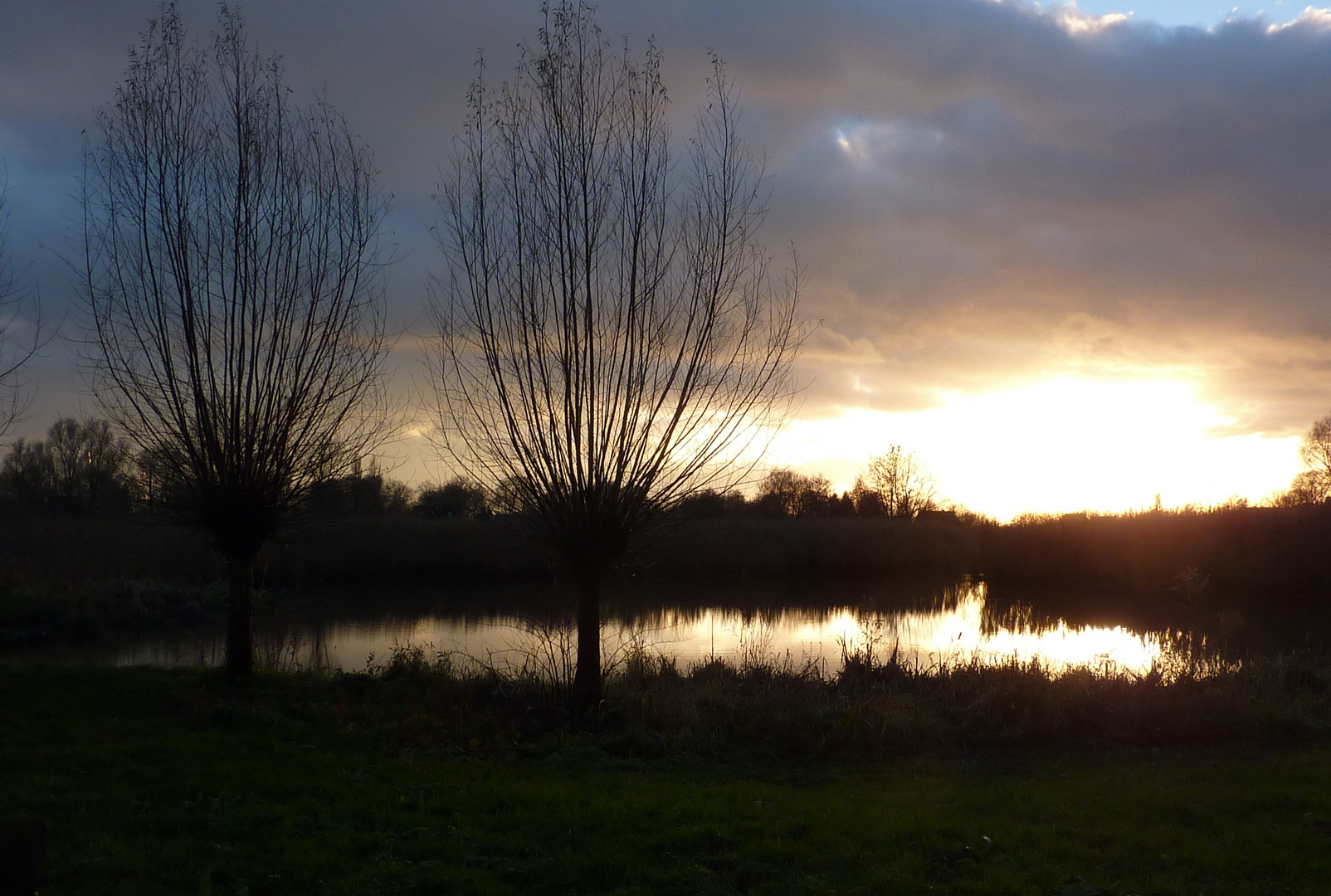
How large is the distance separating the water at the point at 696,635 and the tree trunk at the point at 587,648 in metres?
1.24

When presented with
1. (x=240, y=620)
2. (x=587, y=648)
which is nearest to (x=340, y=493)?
(x=240, y=620)

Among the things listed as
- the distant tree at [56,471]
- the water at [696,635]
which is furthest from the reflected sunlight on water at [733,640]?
the distant tree at [56,471]

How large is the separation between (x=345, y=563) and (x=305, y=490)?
24.1 metres

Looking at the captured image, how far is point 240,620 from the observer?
1149 centimetres

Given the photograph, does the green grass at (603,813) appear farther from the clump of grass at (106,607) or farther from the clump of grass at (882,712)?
the clump of grass at (106,607)

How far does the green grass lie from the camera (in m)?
5.04

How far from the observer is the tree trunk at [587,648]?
10055 millimetres

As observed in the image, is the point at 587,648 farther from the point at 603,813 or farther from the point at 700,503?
the point at 603,813

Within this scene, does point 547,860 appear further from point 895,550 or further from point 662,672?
point 895,550

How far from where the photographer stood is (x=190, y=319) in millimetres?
10859

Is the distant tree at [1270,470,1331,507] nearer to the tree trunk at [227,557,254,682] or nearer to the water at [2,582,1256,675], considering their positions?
the water at [2,582,1256,675]

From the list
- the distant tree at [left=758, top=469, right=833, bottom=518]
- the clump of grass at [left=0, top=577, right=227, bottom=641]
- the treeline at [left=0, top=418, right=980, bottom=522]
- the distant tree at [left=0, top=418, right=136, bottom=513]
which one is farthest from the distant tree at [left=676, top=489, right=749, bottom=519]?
the distant tree at [left=758, top=469, right=833, bottom=518]

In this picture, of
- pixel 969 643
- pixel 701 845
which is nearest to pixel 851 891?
pixel 701 845

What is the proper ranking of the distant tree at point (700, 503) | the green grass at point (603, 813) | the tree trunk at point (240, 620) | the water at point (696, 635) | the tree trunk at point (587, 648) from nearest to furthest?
1. the green grass at point (603, 813)
2. the tree trunk at point (587, 648)
3. the distant tree at point (700, 503)
4. the tree trunk at point (240, 620)
5. the water at point (696, 635)
